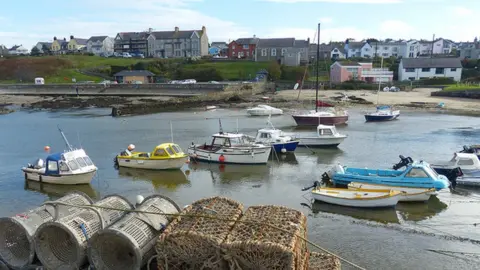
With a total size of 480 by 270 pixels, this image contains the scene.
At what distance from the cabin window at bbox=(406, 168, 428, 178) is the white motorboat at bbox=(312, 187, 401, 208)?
1891 millimetres

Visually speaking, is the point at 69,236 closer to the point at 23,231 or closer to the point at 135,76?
the point at 23,231

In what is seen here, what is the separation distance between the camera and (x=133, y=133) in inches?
1511

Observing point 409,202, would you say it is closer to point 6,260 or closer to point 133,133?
point 6,260

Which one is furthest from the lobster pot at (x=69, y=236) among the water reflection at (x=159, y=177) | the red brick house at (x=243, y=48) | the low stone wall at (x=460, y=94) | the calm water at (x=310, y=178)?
the red brick house at (x=243, y=48)

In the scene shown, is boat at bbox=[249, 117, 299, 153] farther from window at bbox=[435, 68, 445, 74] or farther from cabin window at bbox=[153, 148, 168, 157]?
window at bbox=[435, 68, 445, 74]

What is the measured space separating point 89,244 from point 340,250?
8.75 meters

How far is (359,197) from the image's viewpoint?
1758 cm

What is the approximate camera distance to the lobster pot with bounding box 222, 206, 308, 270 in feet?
24.7

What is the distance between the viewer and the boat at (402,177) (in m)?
18.6

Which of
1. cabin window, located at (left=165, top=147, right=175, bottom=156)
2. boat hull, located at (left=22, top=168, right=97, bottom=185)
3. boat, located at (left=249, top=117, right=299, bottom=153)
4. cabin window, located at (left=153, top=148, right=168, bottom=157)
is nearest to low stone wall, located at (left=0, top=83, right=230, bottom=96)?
boat, located at (left=249, top=117, right=299, bottom=153)

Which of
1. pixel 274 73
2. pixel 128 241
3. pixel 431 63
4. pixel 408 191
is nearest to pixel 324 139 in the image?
pixel 408 191

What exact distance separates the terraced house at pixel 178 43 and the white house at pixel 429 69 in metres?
60.3

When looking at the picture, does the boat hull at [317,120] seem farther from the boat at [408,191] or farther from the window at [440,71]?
the window at [440,71]

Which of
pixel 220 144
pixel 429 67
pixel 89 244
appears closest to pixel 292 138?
pixel 220 144
